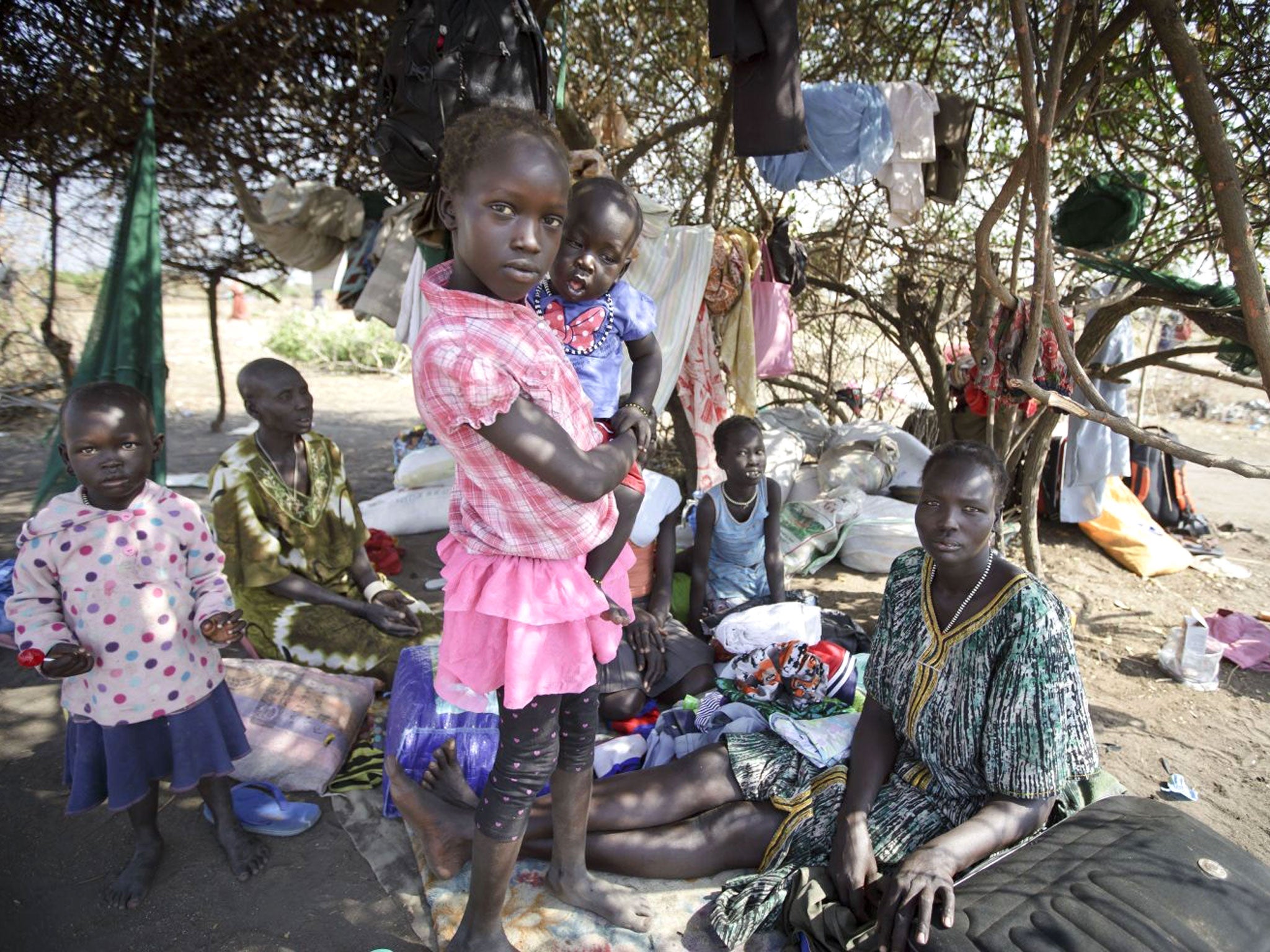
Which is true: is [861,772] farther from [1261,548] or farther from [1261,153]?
[1261,548]

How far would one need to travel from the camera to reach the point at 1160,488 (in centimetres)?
564

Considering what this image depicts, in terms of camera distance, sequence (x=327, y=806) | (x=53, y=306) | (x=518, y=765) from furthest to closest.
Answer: (x=53, y=306) → (x=327, y=806) → (x=518, y=765)

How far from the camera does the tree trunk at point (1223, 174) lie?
6.81 ft

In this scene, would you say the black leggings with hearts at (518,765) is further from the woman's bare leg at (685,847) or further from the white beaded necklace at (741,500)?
the white beaded necklace at (741,500)

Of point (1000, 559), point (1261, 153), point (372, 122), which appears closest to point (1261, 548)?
point (1261, 153)

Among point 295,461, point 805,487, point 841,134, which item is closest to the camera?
point 295,461

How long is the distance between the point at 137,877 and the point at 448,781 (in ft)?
2.64

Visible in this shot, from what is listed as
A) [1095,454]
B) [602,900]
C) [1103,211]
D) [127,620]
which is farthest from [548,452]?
[1095,454]

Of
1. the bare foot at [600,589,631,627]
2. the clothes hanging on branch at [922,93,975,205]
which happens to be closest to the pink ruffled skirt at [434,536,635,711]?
the bare foot at [600,589,631,627]

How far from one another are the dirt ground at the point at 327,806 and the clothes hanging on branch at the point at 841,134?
221 cm

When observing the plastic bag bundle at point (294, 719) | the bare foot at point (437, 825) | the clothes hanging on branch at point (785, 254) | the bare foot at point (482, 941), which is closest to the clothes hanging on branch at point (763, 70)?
the clothes hanging on branch at point (785, 254)

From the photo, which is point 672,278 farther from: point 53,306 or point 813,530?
point 53,306

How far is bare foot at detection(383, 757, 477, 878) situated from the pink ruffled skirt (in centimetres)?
62

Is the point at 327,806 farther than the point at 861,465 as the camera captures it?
No
